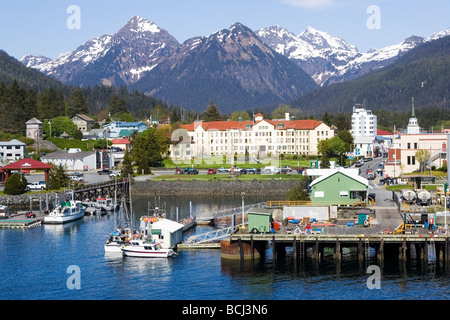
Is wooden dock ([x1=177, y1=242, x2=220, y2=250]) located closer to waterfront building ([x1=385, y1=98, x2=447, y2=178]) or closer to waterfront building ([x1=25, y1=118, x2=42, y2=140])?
waterfront building ([x1=385, y1=98, x2=447, y2=178])

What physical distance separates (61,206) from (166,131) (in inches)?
2754

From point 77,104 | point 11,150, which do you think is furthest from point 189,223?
point 77,104

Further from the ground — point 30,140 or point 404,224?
point 30,140

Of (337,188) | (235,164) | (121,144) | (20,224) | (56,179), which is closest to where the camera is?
(337,188)

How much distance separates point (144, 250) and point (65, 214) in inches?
893

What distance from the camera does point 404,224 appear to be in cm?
5556

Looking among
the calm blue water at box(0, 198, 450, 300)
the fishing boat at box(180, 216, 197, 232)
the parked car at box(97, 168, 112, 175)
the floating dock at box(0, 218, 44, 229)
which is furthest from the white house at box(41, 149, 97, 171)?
the calm blue water at box(0, 198, 450, 300)

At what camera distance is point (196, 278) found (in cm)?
4928

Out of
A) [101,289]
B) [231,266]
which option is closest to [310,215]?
[231,266]

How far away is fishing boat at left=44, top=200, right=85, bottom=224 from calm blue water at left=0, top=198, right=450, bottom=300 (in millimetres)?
14641

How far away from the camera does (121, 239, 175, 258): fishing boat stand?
5634 centimetres

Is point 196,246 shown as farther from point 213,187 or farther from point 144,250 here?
point 213,187

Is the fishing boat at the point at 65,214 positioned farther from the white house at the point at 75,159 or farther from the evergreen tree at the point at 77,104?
the evergreen tree at the point at 77,104
